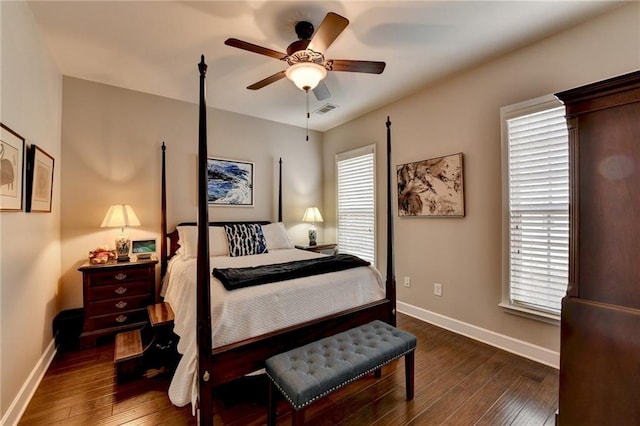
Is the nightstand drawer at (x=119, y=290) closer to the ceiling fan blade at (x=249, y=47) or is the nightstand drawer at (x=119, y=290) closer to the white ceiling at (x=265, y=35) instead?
the white ceiling at (x=265, y=35)

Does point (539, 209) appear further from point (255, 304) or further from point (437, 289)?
point (255, 304)

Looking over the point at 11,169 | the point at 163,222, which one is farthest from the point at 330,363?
the point at 163,222

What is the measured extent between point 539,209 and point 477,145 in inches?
33.1

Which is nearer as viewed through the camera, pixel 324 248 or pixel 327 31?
pixel 327 31

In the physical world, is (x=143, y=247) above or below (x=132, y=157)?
below

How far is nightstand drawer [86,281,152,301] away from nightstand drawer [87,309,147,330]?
18 centimetres

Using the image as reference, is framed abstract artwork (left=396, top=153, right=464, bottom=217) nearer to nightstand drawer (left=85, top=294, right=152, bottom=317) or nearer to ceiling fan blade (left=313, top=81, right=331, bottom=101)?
ceiling fan blade (left=313, top=81, right=331, bottom=101)

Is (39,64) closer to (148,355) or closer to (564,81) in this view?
(148,355)

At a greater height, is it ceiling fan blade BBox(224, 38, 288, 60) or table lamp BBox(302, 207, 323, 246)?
ceiling fan blade BBox(224, 38, 288, 60)

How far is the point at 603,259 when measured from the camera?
131 centimetres

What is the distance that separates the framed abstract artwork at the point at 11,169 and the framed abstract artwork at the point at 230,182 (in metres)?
1.92

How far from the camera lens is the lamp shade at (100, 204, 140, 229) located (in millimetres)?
2836

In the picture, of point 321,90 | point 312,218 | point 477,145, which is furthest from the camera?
point 312,218

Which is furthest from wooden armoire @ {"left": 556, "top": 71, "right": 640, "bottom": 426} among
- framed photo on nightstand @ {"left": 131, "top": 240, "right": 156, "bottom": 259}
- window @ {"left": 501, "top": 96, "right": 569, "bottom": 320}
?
framed photo on nightstand @ {"left": 131, "top": 240, "right": 156, "bottom": 259}
